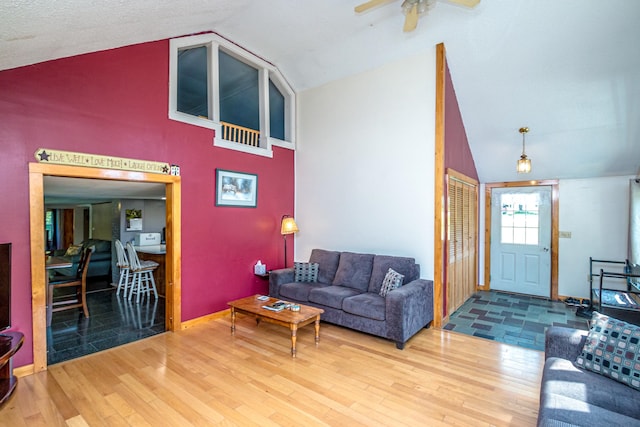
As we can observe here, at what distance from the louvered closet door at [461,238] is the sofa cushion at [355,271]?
112 centimetres

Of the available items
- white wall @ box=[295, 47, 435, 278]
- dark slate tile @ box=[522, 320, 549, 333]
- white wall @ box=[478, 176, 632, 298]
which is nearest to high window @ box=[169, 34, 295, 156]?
white wall @ box=[295, 47, 435, 278]

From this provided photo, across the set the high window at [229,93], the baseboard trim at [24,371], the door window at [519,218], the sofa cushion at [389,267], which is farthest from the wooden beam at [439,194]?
the baseboard trim at [24,371]

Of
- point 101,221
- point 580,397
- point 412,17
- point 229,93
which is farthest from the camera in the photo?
point 101,221

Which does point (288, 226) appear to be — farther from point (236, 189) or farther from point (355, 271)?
point (355, 271)

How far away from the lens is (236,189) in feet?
15.2

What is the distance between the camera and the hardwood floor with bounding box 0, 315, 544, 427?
2240mm

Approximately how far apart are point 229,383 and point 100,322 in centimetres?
253

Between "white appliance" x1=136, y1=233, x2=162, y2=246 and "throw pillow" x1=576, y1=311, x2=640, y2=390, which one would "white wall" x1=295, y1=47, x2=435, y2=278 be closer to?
"throw pillow" x1=576, y1=311, x2=640, y2=390

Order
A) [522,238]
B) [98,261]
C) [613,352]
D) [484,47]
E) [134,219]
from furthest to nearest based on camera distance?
[134,219], [98,261], [522,238], [484,47], [613,352]

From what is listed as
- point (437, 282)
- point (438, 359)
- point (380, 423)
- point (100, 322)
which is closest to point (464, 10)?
point (437, 282)

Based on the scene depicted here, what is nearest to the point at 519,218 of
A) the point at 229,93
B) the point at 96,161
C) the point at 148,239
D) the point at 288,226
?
the point at 288,226

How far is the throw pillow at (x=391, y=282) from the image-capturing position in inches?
149

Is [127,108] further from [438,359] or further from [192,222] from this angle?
[438,359]

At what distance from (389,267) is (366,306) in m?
0.74
